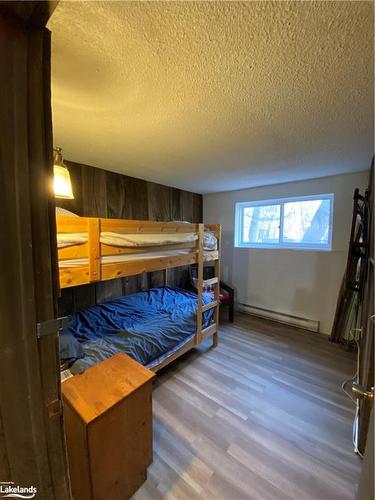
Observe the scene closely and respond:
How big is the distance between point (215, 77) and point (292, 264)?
112 inches

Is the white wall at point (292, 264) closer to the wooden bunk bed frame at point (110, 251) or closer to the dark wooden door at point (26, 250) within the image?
the wooden bunk bed frame at point (110, 251)

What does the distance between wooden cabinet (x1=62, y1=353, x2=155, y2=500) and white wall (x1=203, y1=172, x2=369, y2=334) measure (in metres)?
2.71

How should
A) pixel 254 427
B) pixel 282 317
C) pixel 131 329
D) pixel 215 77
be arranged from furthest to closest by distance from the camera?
pixel 282 317 < pixel 131 329 < pixel 254 427 < pixel 215 77

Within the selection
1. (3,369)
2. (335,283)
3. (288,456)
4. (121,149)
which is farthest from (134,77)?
(335,283)

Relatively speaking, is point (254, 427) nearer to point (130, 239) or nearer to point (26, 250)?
point (130, 239)

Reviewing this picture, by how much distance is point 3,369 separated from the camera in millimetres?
506

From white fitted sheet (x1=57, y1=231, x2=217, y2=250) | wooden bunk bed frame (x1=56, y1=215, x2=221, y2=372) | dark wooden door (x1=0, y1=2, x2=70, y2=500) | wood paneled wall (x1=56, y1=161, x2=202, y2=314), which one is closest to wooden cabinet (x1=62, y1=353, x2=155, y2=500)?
dark wooden door (x1=0, y1=2, x2=70, y2=500)

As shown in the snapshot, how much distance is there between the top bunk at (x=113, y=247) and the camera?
1.28m

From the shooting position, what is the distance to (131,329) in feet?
6.85

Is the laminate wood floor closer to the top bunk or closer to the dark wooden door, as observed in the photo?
the dark wooden door

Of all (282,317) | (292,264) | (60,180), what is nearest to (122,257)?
(60,180)

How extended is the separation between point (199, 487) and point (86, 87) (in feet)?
7.72

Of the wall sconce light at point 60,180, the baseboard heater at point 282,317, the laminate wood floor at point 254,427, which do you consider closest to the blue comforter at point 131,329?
the laminate wood floor at point 254,427

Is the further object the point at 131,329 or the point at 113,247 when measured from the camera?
the point at 131,329
